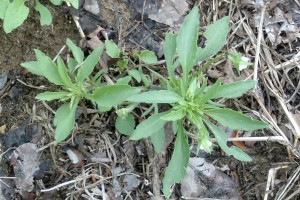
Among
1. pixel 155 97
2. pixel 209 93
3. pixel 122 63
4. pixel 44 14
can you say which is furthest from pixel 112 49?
pixel 209 93

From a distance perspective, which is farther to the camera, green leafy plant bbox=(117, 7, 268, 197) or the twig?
the twig

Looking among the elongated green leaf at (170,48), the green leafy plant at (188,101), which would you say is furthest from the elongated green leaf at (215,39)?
the elongated green leaf at (170,48)

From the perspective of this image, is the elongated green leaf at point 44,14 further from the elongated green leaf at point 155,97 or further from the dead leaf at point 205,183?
the dead leaf at point 205,183

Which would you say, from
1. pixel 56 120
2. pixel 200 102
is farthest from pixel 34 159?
pixel 200 102

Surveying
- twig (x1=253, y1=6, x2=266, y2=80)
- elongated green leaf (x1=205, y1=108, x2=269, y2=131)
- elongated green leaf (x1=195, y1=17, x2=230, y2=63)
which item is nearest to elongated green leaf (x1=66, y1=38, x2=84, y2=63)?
elongated green leaf (x1=195, y1=17, x2=230, y2=63)

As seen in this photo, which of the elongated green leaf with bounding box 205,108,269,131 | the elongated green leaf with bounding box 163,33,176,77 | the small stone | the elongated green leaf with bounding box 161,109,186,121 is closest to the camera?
the elongated green leaf with bounding box 161,109,186,121

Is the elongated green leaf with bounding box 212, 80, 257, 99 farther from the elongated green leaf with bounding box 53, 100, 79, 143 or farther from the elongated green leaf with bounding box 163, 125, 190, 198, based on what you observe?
the elongated green leaf with bounding box 53, 100, 79, 143
